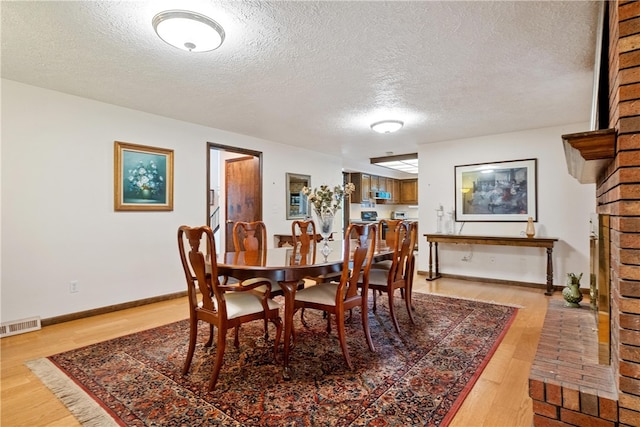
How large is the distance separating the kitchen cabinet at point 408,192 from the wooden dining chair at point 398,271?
682 cm

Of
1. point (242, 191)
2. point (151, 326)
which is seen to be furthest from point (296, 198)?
point (151, 326)

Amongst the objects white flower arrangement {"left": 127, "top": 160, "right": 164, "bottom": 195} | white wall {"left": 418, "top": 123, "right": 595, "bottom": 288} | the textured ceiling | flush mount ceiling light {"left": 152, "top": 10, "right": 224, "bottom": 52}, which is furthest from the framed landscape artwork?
white flower arrangement {"left": 127, "top": 160, "right": 164, "bottom": 195}

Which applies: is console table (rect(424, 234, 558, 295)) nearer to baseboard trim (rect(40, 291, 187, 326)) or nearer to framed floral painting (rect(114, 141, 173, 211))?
baseboard trim (rect(40, 291, 187, 326))

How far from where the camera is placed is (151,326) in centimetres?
303

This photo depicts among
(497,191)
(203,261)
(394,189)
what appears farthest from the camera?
(394,189)

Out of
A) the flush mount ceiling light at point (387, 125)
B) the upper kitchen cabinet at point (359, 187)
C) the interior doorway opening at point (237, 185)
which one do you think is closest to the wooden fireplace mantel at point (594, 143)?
the flush mount ceiling light at point (387, 125)

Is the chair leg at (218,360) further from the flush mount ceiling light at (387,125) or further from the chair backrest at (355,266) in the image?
the flush mount ceiling light at (387,125)

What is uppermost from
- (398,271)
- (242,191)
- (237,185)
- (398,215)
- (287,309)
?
(237,185)

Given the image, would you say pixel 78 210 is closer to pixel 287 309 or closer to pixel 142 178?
pixel 142 178

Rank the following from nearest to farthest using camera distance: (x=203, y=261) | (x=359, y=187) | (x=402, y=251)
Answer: (x=203, y=261)
(x=402, y=251)
(x=359, y=187)

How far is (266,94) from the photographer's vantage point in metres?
3.22

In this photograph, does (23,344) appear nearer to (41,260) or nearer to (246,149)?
(41,260)

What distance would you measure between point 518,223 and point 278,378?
13.8 feet

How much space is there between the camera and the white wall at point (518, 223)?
14.1 ft
